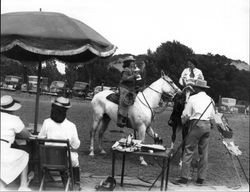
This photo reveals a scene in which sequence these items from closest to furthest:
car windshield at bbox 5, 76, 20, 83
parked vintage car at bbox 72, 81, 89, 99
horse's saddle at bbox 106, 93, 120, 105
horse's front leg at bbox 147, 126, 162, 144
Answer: horse's front leg at bbox 147, 126, 162, 144, horse's saddle at bbox 106, 93, 120, 105, car windshield at bbox 5, 76, 20, 83, parked vintage car at bbox 72, 81, 89, 99

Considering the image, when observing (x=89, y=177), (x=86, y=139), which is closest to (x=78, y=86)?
(x=86, y=139)

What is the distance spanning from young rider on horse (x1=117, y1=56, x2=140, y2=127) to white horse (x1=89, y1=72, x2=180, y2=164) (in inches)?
7.8

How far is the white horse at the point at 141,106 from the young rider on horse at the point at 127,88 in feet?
0.65

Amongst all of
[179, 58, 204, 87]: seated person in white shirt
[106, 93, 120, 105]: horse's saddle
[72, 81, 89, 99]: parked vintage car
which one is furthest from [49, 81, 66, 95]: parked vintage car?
[179, 58, 204, 87]: seated person in white shirt

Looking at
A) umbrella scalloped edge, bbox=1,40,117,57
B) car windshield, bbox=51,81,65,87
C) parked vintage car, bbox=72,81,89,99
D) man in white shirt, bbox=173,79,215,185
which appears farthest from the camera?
parked vintage car, bbox=72,81,89,99

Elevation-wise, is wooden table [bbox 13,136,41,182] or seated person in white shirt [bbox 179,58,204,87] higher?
seated person in white shirt [bbox 179,58,204,87]

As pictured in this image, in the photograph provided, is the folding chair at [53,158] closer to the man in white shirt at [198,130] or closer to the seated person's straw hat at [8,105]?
the seated person's straw hat at [8,105]

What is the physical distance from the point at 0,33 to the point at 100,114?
534cm

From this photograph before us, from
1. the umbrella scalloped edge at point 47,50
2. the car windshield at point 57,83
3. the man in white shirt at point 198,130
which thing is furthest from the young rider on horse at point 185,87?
the car windshield at point 57,83

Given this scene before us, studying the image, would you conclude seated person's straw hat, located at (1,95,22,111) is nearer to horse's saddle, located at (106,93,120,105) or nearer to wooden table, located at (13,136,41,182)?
wooden table, located at (13,136,41,182)

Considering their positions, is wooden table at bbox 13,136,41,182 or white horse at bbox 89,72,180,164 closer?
wooden table at bbox 13,136,41,182

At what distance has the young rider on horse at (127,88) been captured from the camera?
1077cm

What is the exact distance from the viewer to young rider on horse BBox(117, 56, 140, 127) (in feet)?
35.3

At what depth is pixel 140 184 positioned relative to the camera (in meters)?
8.17
